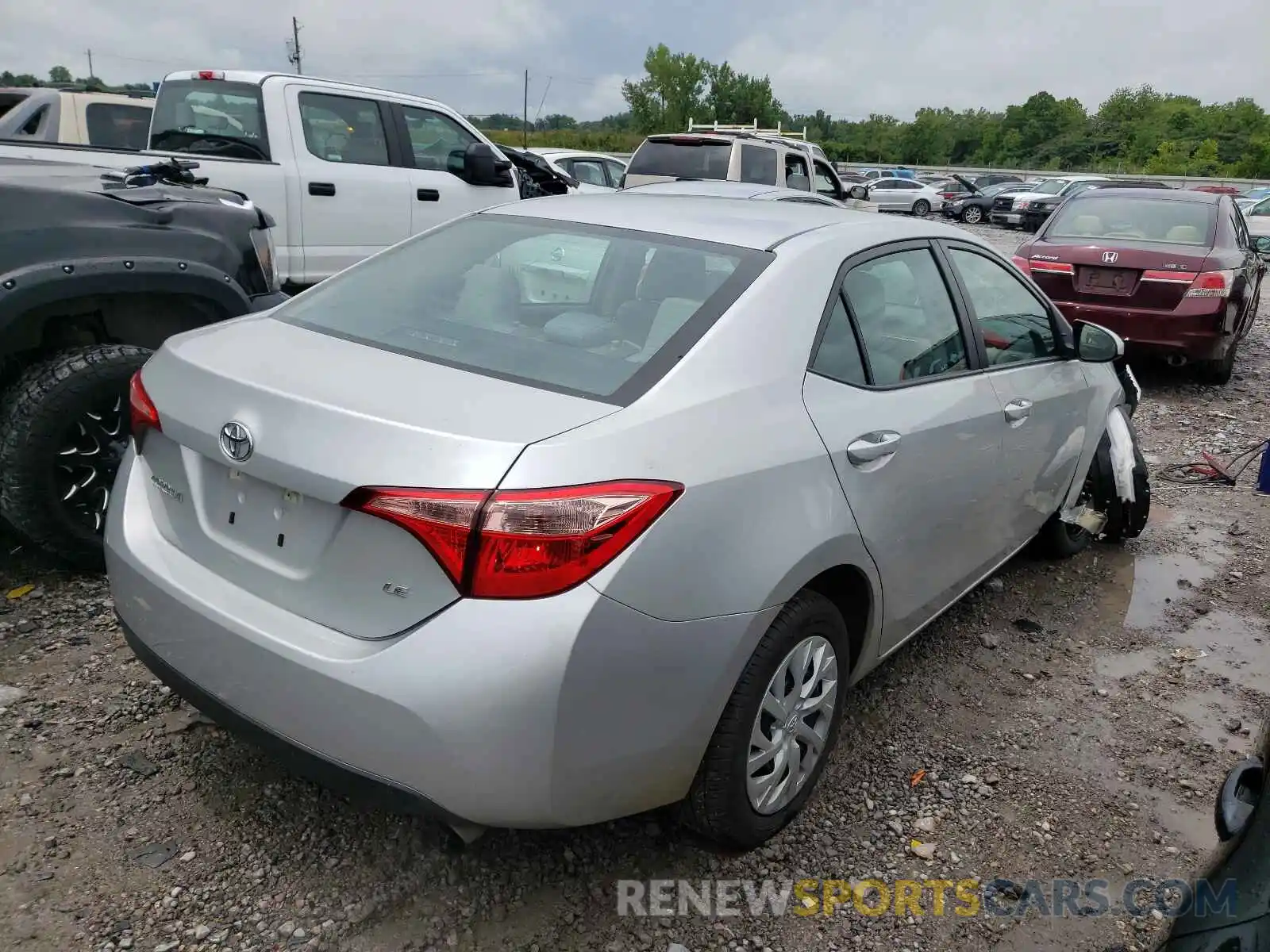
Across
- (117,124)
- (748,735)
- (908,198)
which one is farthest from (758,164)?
(908,198)

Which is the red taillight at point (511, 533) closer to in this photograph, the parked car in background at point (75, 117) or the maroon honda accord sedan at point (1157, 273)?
the maroon honda accord sedan at point (1157, 273)

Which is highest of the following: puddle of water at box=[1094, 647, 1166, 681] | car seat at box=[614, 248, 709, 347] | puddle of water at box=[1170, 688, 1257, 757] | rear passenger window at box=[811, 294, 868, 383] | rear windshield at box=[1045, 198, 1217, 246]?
rear windshield at box=[1045, 198, 1217, 246]

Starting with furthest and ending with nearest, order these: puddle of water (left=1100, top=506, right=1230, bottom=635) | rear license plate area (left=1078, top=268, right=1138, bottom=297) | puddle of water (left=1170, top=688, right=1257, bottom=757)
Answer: rear license plate area (left=1078, top=268, right=1138, bottom=297) < puddle of water (left=1100, top=506, right=1230, bottom=635) < puddle of water (left=1170, top=688, right=1257, bottom=757)

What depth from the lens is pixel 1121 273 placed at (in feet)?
25.3

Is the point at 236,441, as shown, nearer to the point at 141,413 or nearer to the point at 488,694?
the point at 141,413

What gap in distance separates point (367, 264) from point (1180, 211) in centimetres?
789

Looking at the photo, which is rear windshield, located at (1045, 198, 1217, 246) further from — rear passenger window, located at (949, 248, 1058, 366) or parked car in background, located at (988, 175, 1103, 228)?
parked car in background, located at (988, 175, 1103, 228)

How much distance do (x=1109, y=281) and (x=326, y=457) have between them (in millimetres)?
7458

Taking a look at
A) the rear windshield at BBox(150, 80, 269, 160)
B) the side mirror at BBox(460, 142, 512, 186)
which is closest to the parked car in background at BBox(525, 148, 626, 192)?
the side mirror at BBox(460, 142, 512, 186)

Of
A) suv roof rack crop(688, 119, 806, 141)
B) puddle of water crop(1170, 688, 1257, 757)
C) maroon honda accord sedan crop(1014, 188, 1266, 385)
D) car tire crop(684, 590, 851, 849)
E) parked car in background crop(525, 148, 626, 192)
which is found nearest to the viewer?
car tire crop(684, 590, 851, 849)

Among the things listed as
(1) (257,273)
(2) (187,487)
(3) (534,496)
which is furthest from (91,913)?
(1) (257,273)

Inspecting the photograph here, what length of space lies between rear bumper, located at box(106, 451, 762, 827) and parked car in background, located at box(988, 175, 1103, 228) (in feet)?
98.3

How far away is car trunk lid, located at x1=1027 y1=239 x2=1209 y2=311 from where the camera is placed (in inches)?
300

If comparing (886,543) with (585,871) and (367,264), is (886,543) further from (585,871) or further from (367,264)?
(367,264)
